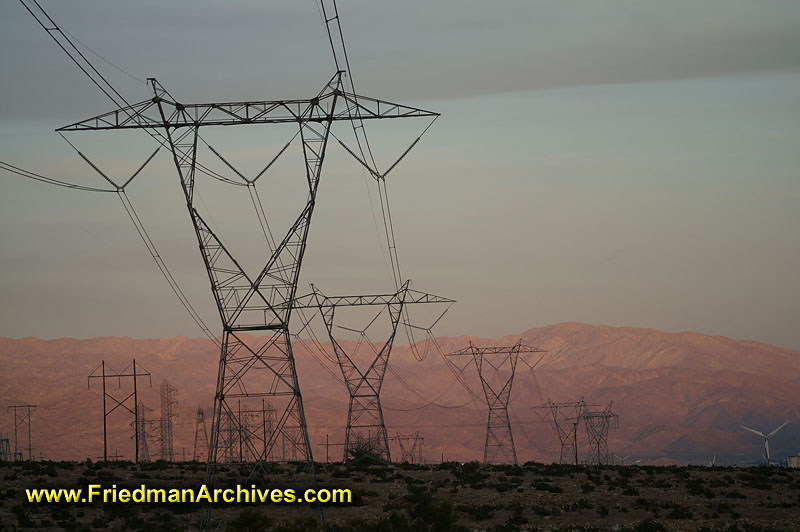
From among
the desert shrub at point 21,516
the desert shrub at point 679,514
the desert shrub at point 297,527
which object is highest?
the desert shrub at point 297,527

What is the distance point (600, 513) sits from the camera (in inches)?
1844

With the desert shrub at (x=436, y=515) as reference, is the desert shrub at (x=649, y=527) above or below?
below

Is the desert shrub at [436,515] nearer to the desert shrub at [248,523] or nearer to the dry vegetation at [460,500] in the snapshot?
the dry vegetation at [460,500]

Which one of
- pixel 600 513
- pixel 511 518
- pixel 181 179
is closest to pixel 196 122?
pixel 181 179

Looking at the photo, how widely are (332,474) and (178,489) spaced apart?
1219 cm

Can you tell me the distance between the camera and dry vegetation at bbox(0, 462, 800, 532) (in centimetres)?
4175

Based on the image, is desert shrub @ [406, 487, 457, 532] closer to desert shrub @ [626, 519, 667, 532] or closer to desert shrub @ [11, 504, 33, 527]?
desert shrub @ [626, 519, 667, 532]

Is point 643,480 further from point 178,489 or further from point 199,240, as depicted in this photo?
Result: point 199,240

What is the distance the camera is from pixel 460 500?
51.2 metres

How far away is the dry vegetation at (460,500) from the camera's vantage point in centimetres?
4175

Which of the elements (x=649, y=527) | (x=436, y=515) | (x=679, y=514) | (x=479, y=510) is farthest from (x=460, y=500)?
(x=436, y=515)

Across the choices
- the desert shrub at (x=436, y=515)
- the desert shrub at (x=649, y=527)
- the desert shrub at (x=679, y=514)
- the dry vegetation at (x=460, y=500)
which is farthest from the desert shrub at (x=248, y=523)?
the desert shrub at (x=679, y=514)

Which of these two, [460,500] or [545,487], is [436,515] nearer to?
[460,500]

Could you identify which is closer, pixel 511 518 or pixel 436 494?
pixel 511 518
